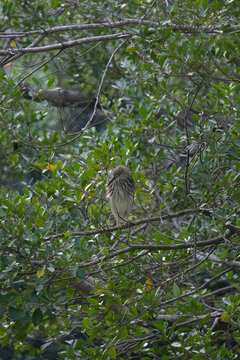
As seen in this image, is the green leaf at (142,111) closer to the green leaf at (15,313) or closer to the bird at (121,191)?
the bird at (121,191)

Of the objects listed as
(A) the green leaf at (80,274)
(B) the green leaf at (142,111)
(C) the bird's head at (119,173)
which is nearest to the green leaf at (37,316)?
(A) the green leaf at (80,274)

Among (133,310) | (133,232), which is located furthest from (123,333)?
(133,232)

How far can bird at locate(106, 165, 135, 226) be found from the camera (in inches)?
215

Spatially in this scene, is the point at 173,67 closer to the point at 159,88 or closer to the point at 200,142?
the point at 200,142

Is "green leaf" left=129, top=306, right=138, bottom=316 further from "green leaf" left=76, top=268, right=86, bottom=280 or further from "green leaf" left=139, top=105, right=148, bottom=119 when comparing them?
"green leaf" left=139, top=105, right=148, bottom=119

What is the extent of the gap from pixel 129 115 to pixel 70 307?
193 cm

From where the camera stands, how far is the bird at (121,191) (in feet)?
18.0

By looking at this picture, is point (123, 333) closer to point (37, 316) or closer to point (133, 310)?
point (133, 310)

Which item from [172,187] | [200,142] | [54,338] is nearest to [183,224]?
[172,187]

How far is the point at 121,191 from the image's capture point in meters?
5.61

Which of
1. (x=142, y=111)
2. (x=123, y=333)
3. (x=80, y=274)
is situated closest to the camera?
(x=80, y=274)

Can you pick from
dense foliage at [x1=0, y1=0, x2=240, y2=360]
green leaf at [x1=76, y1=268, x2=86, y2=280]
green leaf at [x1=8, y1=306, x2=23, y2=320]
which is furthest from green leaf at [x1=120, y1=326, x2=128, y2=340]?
green leaf at [x1=8, y1=306, x2=23, y2=320]

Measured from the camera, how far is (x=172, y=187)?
5.02 m

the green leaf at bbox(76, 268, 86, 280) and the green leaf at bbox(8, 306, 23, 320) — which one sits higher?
the green leaf at bbox(76, 268, 86, 280)
